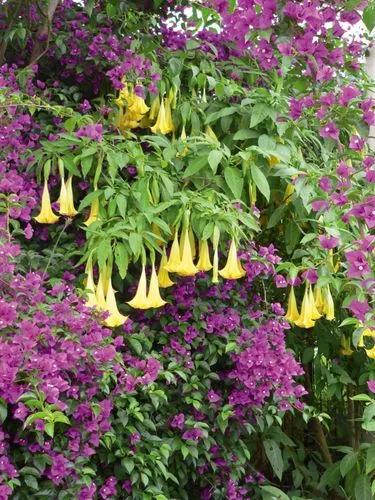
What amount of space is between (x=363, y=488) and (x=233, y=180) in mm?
1337

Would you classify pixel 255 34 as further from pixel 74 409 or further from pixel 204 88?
pixel 74 409

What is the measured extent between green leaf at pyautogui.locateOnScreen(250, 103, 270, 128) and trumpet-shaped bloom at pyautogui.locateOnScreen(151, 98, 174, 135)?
Result: 41 centimetres

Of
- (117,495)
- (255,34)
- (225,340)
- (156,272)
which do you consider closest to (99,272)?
(156,272)

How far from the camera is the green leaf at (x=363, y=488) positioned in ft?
10.2

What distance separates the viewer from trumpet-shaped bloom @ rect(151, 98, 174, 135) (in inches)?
126

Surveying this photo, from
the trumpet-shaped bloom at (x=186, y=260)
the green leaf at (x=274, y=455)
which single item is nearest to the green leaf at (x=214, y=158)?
the trumpet-shaped bloom at (x=186, y=260)

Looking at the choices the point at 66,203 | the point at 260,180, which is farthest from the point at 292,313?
the point at 66,203

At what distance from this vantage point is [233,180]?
2.84m

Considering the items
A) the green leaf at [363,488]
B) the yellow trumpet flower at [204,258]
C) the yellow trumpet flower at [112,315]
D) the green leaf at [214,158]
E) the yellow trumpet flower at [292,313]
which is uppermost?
the green leaf at [214,158]

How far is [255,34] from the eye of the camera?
2.45 m

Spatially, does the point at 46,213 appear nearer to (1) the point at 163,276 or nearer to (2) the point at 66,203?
(2) the point at 66,203

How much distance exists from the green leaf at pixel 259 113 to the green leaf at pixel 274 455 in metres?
1.31

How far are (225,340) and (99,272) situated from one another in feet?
1.79

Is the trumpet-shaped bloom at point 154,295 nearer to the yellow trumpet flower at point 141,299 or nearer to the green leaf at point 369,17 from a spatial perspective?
the yellow trumpet flower at point 141,299
